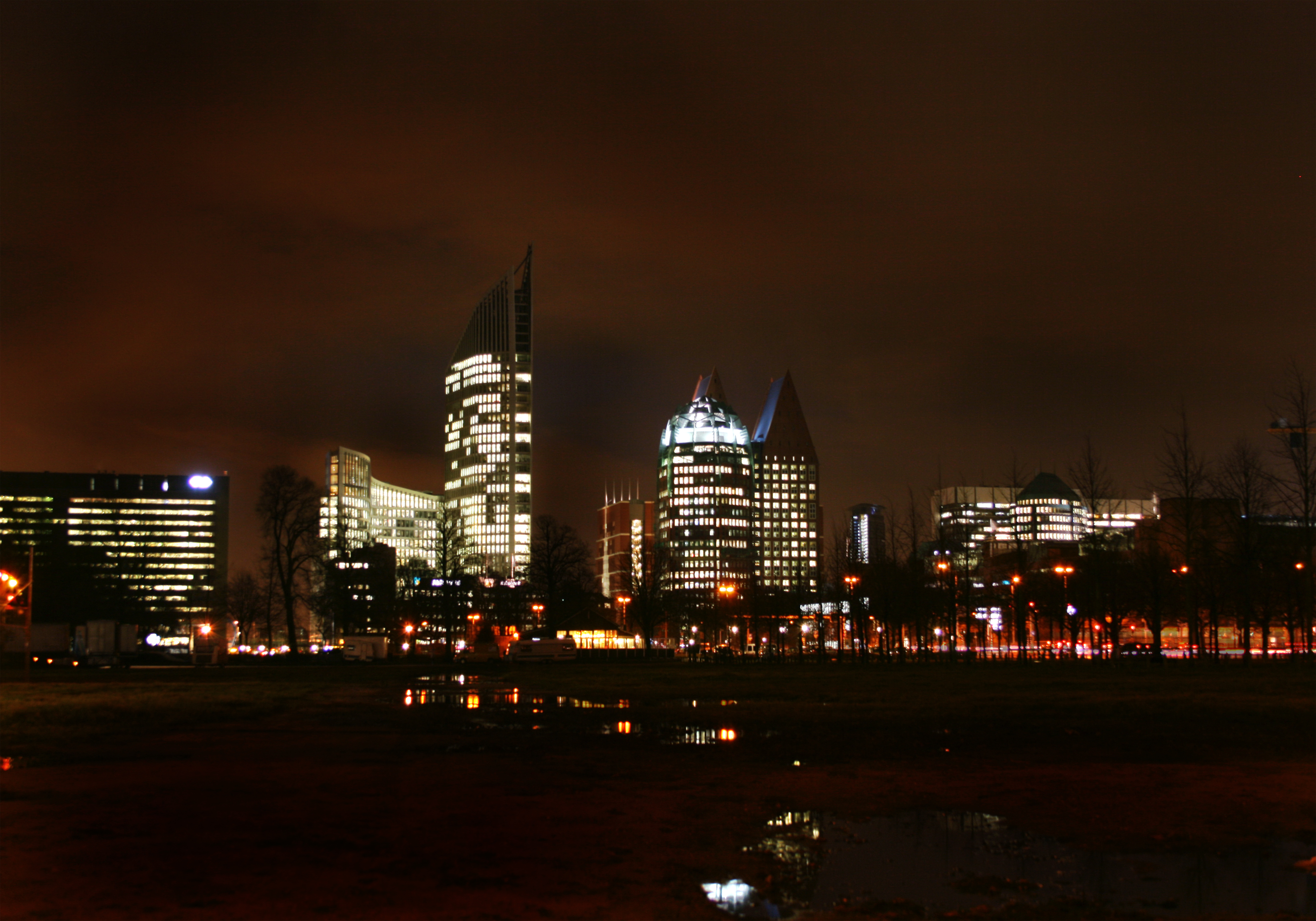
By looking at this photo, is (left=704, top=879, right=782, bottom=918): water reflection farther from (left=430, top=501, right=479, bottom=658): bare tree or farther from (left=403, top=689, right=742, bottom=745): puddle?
(left=430, top=501, right=479, bottom=658): bare tree

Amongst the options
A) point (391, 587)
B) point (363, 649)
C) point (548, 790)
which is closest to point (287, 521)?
point (363, 649)

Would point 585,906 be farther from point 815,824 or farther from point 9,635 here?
point 9,635

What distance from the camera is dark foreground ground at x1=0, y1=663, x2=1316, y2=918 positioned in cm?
950

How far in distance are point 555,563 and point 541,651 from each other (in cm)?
1768

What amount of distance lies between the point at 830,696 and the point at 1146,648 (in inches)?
2236

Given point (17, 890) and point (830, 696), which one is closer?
point (17, 890)

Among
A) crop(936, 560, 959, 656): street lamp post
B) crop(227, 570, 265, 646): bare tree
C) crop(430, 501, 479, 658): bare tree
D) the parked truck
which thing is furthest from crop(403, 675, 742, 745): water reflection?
crop(227, 570, 265, 646): bare tree

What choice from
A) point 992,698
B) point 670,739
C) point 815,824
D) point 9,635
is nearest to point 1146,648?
point 992,698

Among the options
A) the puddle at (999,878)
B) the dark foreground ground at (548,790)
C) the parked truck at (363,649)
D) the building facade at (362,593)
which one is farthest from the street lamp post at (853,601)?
the puddle at (999,878)

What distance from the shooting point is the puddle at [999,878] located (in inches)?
355

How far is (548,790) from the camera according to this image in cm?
1459

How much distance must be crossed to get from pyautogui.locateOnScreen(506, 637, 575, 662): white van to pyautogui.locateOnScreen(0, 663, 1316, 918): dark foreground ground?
47.7m

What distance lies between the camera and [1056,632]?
141250mm

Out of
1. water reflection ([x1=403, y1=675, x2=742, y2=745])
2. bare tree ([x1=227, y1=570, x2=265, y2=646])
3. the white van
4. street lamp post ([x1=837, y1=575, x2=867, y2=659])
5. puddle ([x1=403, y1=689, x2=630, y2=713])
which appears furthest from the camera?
bare tree ([x1=227, y1=570, x2=265, y2=646])
